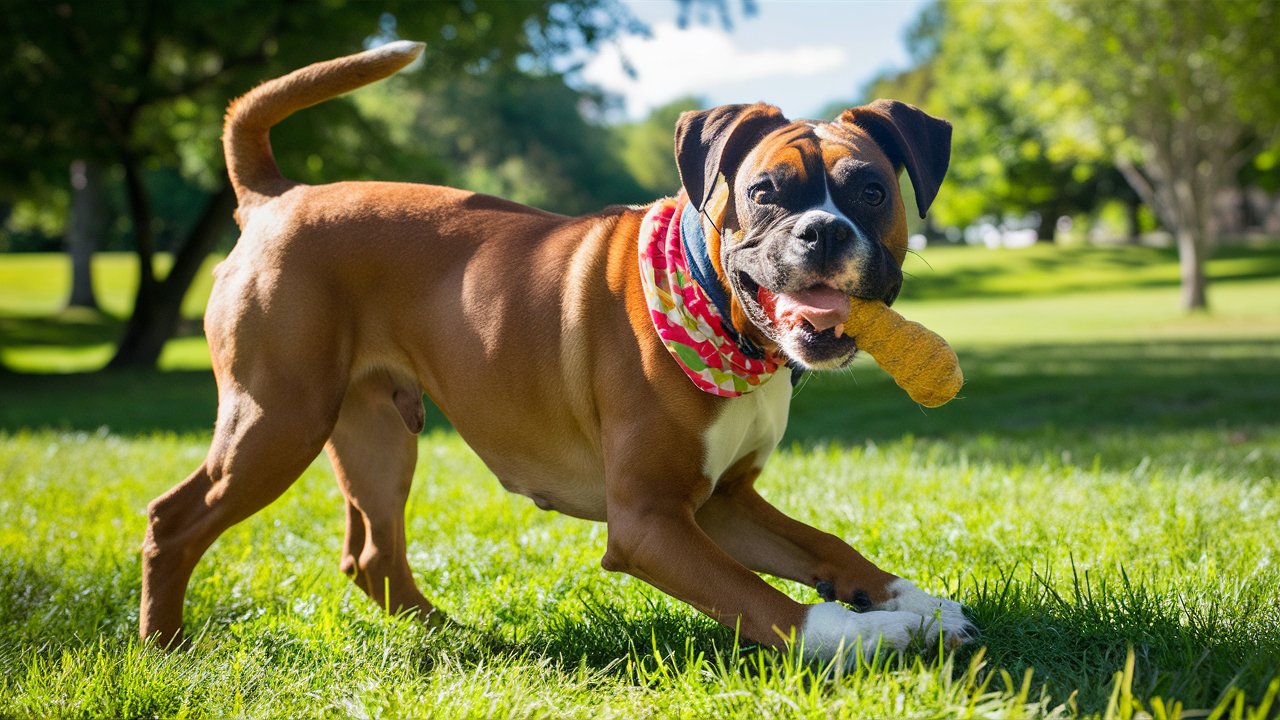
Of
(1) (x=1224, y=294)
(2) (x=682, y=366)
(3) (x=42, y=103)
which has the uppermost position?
(3) (x=42, y=103)

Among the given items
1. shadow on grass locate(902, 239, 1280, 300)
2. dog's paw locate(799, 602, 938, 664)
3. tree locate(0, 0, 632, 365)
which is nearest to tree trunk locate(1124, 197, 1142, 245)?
shadow on grass locate(902, 239, 1280, 300)

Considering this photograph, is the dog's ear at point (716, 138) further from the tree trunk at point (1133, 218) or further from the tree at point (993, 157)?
the tree trunk at point (1133, 218)

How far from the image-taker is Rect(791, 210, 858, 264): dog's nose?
2951 millimetres

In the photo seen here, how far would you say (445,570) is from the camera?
14.5 ft

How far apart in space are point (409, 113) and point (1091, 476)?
172ft

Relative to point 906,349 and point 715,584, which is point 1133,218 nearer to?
point 906,349

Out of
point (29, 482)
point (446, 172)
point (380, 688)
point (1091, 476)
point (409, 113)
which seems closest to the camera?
point (380, 688)

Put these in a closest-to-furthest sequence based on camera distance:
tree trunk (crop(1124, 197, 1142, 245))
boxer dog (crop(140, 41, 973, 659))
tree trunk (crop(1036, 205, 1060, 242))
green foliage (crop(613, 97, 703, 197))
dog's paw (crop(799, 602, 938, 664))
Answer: dog's paw (crop(799, 602, 938, 664)) → boxer dog (crop(140, 41, 973, 659)) → tree trunk (crop(1124, 197, 1142, 245)) → tree trunk (crop(1036, 205, 1060, 242)) → green foliage (crop(613, 97, 703, 197))

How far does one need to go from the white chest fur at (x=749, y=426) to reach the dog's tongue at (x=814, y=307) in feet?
1.23

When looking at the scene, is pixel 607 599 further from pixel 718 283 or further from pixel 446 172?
pixel 446 172

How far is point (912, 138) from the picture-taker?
341cm

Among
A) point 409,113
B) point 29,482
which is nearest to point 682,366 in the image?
point 29,482

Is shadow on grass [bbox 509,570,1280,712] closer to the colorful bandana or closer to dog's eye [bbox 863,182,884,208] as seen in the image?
the colorful bandana

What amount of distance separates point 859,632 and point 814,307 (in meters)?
0.86
